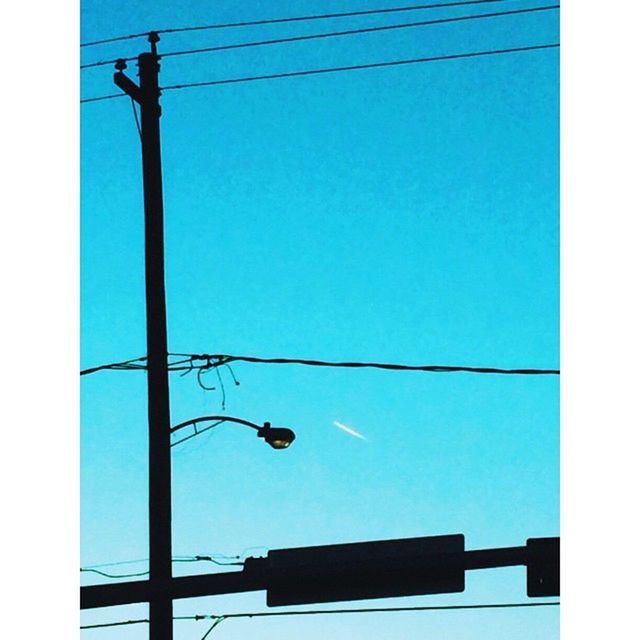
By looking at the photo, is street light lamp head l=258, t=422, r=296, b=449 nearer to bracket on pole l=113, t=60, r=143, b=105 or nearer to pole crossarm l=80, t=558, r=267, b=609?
pole crossarm l=80, t=558, r=267, b=609

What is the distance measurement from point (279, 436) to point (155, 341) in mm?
1113

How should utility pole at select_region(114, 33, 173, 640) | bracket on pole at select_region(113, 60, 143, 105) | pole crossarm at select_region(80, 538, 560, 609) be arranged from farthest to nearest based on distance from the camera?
bracket on pole at select_region(113, 60, 143, 105)
utility pole at select_region(114, 33, 173, 640)
pole crossarm at select_region(80, 538, 560, 609)

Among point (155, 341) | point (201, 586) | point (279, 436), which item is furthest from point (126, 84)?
point (201, 586)

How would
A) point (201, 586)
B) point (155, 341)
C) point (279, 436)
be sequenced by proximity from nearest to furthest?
point (201, 586)
point (155, 341)
point (279, 436)

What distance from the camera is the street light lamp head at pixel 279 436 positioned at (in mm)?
6922

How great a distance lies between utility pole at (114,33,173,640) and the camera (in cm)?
610

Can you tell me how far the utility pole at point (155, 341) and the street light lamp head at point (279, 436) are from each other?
848 millimetres

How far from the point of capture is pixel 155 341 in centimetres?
644

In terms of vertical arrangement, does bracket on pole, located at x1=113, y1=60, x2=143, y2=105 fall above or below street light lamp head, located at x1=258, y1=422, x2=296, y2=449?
above

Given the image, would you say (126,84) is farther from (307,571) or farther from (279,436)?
(307,571)

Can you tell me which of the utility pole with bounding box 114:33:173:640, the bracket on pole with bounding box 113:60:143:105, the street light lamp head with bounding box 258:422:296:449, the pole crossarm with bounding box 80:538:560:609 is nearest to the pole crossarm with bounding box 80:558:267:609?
the pole crossarm with bounding box 80:538:560:609

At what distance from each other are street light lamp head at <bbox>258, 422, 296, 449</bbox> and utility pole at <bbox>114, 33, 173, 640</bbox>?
2.78 ft
